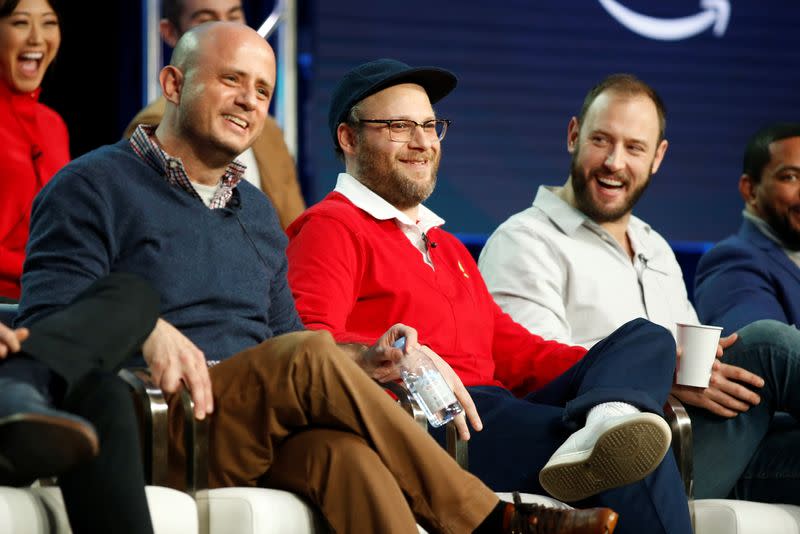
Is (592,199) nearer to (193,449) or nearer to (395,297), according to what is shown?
(395,297)

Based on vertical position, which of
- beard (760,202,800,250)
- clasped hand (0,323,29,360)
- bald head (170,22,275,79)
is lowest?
beard (760,202,800,250)

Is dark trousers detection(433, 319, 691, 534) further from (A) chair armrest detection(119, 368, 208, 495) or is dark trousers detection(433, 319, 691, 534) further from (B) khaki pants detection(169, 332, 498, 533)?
(A) chair armrest detection(119, 368, 208, 495)

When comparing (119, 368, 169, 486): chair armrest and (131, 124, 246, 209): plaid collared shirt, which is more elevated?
(131, 124, 246, 209): plaid collared shirt

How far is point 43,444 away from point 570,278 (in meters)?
2.07

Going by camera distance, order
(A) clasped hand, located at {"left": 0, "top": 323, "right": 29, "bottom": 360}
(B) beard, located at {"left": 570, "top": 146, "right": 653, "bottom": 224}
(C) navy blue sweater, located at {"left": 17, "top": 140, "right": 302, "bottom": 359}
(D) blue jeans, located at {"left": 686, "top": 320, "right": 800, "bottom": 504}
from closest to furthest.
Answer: (A) clasped hand, located at {"left": 0, "top": 323, "right": 29, "bottom": 360} → (C) navy blue sweater, located at {"left": 17, "top": 140, "right": 302, "bottom": 359} → (D) blue jeans, located at {"left": 686, "top": 320, "right": 800, "bottom": 504} → (B) beard, located at {"left": 570, "top": 146, "right": 653, "bottom": 224}

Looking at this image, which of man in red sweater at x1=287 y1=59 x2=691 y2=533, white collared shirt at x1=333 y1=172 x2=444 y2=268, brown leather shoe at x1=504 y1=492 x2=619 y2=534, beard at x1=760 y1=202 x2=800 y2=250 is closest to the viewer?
brown leather shoe at x1=504 y1=492 x2=619 y2=534

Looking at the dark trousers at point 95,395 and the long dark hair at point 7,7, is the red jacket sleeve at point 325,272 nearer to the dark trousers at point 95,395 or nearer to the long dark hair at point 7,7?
the dark trousers at point 95,395

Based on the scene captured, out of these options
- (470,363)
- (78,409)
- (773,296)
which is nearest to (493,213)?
(773,296)

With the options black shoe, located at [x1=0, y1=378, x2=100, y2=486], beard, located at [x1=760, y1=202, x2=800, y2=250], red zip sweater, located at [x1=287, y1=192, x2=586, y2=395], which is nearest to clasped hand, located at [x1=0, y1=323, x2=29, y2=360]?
black shoe, located at [x1=0, y1=378, x2=100, y2=486]

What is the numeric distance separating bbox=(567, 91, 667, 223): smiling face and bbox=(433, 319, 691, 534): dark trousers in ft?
2.94

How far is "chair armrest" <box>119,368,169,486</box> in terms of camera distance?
2461 mm

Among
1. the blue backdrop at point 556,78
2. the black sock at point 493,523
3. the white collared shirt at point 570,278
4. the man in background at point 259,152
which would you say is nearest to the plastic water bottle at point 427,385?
the black sock at point 493,523

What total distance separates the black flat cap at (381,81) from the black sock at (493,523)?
131cm

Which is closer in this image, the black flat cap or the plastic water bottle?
the plastic water bottle
